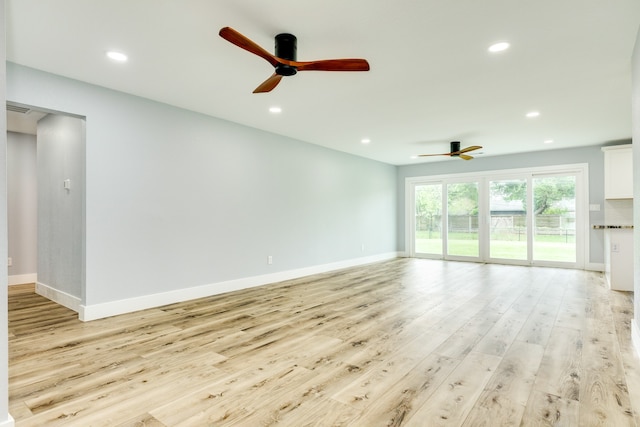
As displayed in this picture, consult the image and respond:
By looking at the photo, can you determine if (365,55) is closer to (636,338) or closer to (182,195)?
(182,195)

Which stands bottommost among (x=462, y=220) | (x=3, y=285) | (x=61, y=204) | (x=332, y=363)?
(x=332, y=363)

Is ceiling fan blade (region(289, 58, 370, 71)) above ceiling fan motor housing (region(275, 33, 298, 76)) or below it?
below

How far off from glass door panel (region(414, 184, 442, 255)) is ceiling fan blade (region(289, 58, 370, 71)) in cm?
658

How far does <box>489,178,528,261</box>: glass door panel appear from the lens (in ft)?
24.2

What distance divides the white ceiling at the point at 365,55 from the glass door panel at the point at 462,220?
3214 millimetres

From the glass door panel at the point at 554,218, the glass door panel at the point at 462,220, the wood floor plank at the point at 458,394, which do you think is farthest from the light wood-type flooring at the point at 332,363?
the glass door panel at the point at 462,220

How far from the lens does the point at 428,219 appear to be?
8.71 m

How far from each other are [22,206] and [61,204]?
232 centimetres

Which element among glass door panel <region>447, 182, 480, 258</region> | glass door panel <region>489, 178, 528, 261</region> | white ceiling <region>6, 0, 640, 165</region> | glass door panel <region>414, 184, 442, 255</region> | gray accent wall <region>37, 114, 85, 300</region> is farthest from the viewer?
glass door panel <region>414, 184, 442, 255</region>

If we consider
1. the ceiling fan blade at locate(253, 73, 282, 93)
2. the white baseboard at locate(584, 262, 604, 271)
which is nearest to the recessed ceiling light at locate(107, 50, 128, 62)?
the ceiling fan blade at locate(253, 73, 282, 93)

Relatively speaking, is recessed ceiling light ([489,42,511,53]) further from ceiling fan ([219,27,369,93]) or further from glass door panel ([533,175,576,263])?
glass door panel ([533,175,576,263])

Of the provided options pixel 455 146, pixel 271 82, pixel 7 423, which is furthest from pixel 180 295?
pixel 455 146

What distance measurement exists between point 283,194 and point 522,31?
13.1 ft

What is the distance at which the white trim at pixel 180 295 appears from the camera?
3545mm
